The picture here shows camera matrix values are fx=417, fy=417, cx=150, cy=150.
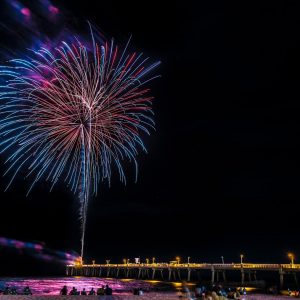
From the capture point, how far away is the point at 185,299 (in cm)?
2627

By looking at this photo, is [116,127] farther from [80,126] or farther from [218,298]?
[218,298]

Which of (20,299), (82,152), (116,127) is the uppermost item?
(116,127)

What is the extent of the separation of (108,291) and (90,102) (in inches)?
623

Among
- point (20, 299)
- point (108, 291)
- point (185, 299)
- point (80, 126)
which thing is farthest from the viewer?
point (80, 126)

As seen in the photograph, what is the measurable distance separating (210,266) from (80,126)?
105029mm

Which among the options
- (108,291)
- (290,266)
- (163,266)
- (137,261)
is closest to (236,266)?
(290,266)

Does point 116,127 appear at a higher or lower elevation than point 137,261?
lower

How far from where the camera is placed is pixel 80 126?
36.8 m

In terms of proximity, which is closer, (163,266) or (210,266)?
(210,266)

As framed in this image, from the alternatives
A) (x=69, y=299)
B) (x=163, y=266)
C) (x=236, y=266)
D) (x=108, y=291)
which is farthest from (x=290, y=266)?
(x=69, y=299)

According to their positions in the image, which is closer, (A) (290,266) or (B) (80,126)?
(B) (80,126)

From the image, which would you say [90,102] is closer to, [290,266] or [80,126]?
[80,126]

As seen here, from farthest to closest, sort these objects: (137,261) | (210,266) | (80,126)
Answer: (137,261)
(210,266)
(80,126)

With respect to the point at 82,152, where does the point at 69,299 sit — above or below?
below
